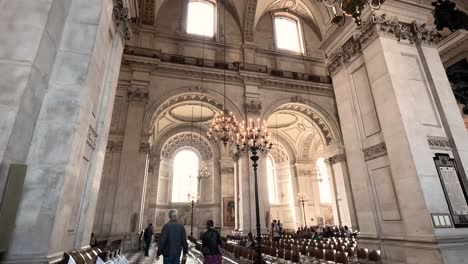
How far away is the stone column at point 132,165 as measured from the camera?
31.4 ft

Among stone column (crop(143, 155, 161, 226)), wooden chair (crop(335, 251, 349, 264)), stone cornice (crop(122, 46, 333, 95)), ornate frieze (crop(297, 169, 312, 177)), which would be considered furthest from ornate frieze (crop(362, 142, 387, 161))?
stone column (crop(143, 155, 161, 226))

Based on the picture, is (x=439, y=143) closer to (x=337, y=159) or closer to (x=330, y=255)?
(x=330, y=255)

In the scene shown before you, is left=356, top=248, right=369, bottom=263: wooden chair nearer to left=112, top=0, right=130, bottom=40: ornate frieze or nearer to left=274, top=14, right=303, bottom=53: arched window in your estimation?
left=112, top=0, right=130, bottom=40: ornate frieze

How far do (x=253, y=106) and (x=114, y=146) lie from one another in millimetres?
7198

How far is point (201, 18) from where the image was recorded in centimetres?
1505

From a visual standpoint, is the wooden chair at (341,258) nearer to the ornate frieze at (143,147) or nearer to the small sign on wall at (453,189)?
the small sign on wall at (453,189)

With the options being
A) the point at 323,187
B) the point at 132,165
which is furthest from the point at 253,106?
the point at 323,187

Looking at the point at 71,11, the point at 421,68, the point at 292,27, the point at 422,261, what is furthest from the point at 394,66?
the point at 292,27

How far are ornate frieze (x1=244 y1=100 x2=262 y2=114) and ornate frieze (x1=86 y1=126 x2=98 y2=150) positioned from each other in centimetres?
927

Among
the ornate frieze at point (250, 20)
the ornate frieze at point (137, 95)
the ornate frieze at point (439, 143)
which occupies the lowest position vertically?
the ornate frieze at point (439, 143)

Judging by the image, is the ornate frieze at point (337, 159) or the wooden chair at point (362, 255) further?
the ornate frieze at point (337, 159)

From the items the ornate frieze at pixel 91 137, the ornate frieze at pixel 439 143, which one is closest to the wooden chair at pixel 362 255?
the ornate frieze at pixel 439 143

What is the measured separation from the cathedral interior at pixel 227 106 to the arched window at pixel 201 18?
9cm

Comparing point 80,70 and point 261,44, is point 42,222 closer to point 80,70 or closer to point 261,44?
point 80,70
